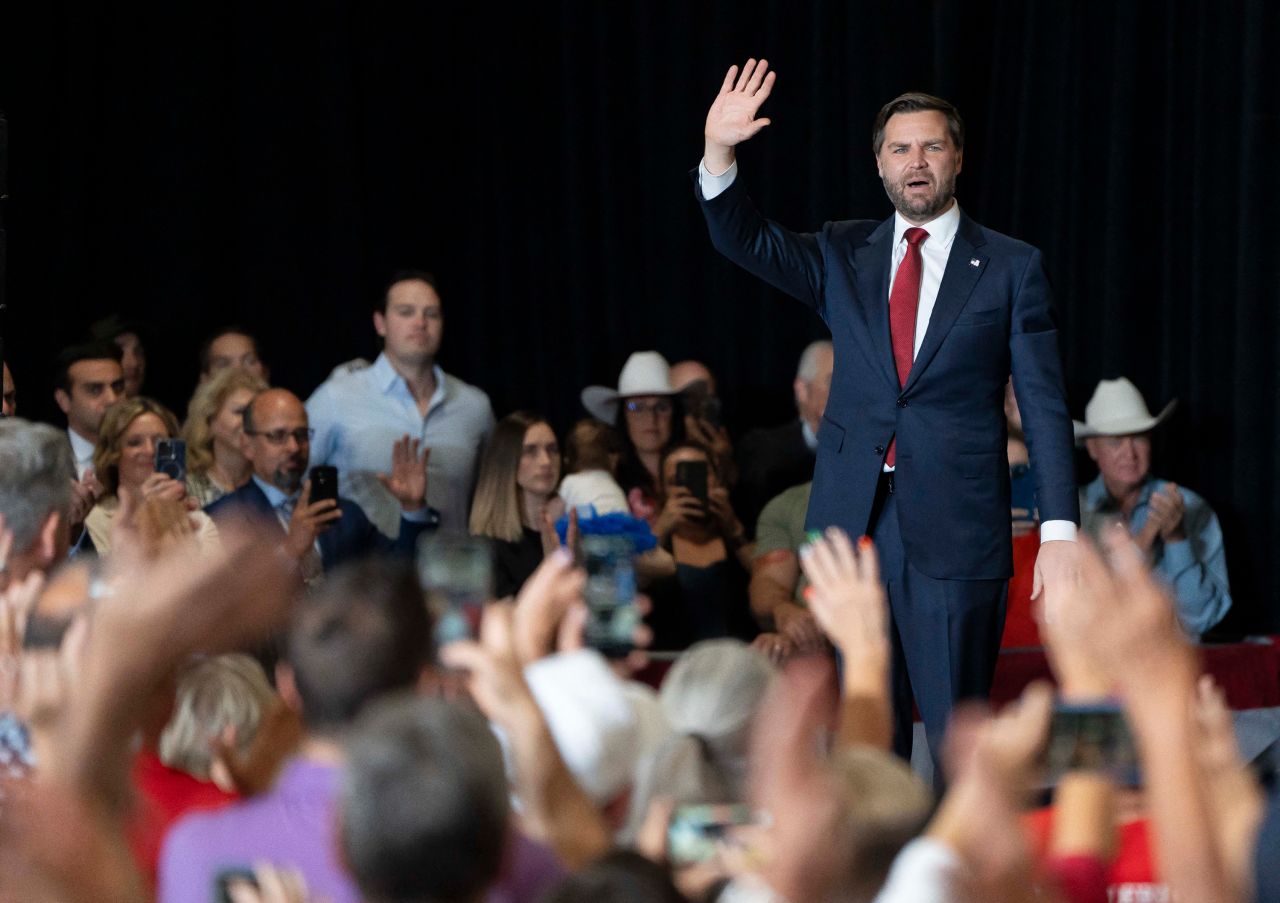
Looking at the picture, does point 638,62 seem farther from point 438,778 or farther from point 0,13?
point 438,778

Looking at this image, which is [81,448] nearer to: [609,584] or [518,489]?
[518,489]

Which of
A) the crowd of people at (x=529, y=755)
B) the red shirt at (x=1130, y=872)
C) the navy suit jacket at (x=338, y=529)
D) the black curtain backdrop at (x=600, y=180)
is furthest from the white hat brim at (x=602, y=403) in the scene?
the red shirt at (x=1130, y=872)

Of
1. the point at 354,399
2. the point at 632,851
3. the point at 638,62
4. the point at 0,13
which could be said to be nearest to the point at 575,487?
the point at 354,399

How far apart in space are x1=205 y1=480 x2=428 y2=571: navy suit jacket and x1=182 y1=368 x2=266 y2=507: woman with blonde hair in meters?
0.23

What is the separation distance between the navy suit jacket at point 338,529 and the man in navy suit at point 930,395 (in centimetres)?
177

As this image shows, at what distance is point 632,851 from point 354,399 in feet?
13.5

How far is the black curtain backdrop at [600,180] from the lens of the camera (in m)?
5.47

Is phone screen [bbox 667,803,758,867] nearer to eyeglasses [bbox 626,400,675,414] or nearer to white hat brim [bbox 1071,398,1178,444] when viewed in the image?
white hat brim [bbox 1071,398,1178,444]

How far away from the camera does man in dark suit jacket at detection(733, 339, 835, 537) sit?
5398 millimetres

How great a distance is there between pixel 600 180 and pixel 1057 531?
4.34 metres

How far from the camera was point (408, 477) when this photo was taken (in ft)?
15.3

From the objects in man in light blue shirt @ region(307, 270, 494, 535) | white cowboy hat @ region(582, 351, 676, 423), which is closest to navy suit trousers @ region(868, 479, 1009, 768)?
man in light blue shirt @ region(307, 270, 494, 535)

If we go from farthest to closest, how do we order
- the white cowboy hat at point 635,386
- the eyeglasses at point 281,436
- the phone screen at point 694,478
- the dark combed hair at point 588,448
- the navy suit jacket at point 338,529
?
1. the white cowboy hat at point 635,386
2. the dark combed hair at point 588,448
3. the phone screen at point 694,478
4. the eyeglasses at point 281,436
5. the navy suit jacket at point 338,529

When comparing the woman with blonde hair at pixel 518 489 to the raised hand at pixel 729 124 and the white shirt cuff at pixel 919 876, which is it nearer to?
the raised hand at pixel 729 124
